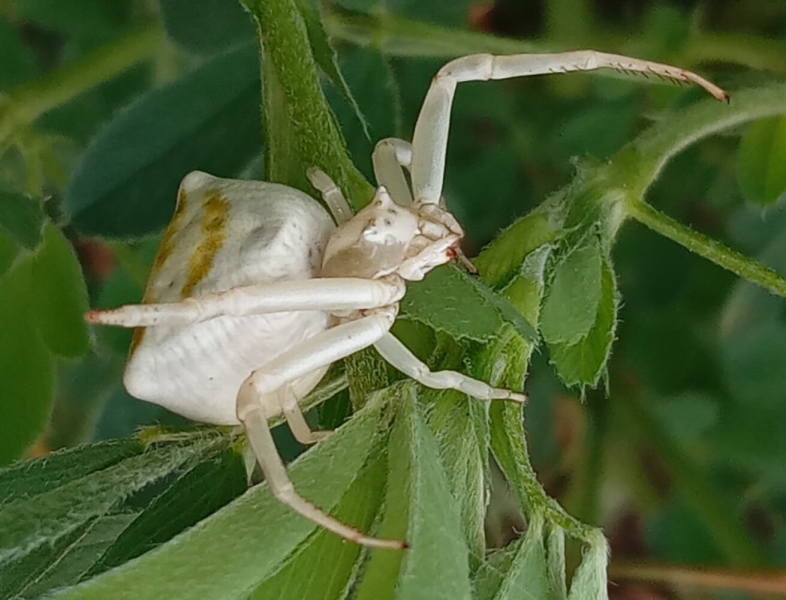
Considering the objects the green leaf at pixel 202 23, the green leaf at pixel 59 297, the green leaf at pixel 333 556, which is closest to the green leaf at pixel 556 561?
the green leaf at pixel 333 556

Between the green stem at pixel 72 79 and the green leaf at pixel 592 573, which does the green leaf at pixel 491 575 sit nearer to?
the green leaf at pixel 592 573

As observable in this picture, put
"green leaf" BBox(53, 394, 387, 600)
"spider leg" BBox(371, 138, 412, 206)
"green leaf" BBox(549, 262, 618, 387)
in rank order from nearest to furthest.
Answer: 1. "green leaf" BBox(53, 394, 387, 600)
2. "green leaf" BBox(549, 262, 618, 387)
3. "spider leg" BBox(371, 138, 412, 206)

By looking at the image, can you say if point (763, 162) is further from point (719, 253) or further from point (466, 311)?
point (466, 311)

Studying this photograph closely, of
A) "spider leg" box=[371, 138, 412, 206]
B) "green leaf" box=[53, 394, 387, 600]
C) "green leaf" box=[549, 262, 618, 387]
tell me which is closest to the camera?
"green leaf" box=[53, 394, 387, 600]

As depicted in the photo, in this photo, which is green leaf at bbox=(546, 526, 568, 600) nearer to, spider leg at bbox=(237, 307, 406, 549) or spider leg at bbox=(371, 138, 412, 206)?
spider leg at bbox=(237, 307, 406, 549)

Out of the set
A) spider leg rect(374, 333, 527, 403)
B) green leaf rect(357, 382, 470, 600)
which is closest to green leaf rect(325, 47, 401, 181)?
spider leg rect(374, 333, 527, 403)

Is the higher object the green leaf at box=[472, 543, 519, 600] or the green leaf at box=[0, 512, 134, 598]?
the green leaf at box=[472, 543, 519, 600]
